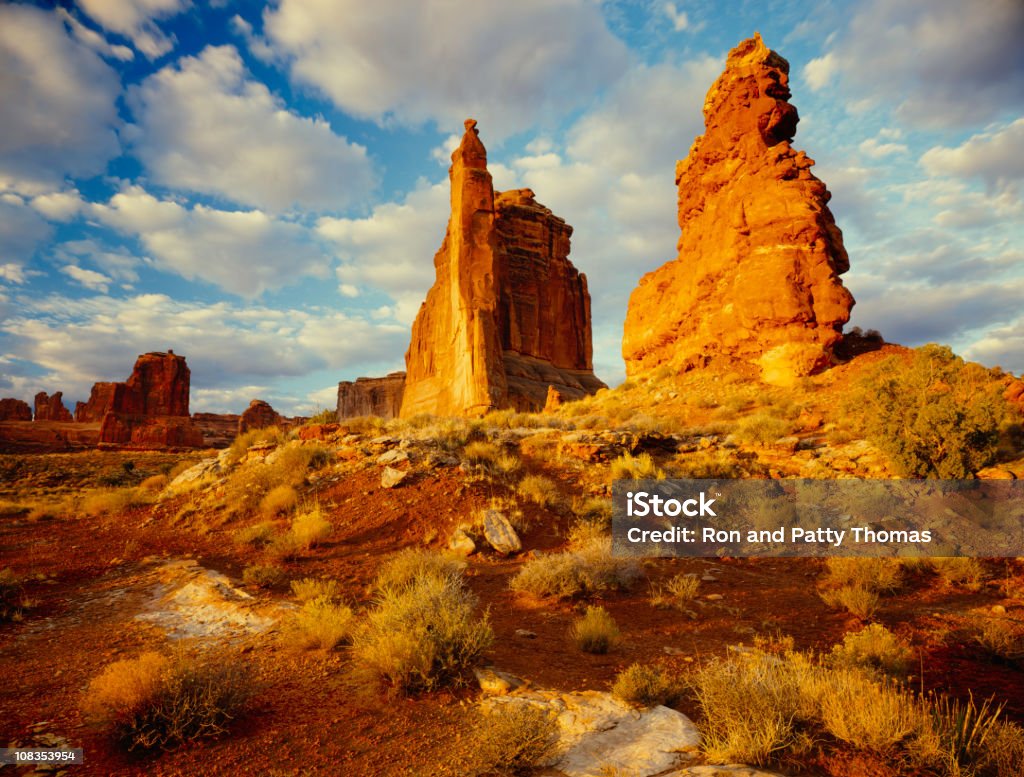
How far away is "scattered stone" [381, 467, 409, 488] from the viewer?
1132cm

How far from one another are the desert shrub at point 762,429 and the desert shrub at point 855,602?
8015 mm

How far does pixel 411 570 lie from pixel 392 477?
4407 mm

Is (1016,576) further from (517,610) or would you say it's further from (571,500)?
(517,610)

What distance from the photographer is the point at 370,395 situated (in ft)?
254

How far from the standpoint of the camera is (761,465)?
1385 cm

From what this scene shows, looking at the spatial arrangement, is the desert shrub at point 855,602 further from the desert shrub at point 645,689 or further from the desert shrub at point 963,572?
the desert shrub at point 645,689

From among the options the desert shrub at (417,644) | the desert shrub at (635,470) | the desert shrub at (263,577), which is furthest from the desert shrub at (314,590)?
the desert shrub at (635,470)

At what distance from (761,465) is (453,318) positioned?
25458 millimetres

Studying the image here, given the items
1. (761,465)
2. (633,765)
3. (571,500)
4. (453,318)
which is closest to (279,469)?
(571,500)

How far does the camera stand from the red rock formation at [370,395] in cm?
7250

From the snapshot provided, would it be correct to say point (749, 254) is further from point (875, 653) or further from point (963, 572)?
point (875, 653)

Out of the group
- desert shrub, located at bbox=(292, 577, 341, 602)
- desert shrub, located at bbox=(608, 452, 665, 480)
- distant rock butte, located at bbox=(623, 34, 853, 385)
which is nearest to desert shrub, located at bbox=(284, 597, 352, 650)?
desert shrub, located at bbox=(292, 577, 341, 602)

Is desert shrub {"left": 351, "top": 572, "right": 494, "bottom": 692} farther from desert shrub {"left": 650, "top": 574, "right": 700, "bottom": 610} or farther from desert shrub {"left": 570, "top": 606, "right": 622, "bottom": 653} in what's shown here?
desert shrub {"left": 650, "top": 574, "right": 700, "bottom": 610}

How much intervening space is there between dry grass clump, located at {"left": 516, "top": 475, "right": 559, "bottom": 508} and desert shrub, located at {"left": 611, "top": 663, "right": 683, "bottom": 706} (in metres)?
6.78
